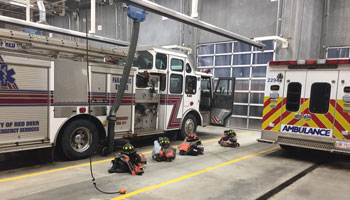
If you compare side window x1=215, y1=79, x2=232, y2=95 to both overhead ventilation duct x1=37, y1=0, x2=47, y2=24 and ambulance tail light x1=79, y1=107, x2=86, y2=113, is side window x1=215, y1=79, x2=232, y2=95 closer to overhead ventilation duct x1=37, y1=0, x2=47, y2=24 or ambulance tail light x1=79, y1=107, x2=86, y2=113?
ambulance tail light x1=79, y1=107, x2=86, y2=113

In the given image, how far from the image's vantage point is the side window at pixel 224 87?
425 inches

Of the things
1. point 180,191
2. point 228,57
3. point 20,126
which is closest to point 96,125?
point 20,126

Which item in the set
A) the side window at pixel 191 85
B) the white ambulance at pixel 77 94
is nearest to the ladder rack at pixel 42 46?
the white ambulance at pixel 77 94

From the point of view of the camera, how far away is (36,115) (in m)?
5.71

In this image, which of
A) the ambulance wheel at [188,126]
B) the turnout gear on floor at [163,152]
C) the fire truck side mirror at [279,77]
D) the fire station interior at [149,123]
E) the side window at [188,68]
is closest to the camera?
the fire station interior at [149,123]

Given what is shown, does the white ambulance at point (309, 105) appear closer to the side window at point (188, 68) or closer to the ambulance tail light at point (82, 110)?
the side window at point (188, 68)

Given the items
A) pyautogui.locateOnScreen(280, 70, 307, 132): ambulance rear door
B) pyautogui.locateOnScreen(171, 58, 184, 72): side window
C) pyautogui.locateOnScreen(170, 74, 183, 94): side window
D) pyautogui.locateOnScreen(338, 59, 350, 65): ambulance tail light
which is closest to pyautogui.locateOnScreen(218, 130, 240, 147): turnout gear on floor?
pyautogui.locateOnScreen(280, 70, 307, 132): ambulance rear door

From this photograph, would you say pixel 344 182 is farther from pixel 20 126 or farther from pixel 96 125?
pixel 20 126

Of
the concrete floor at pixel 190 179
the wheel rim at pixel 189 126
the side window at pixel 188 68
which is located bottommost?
the concrete floor at pixel 190 179

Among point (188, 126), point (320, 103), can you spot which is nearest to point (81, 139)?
point (188, 126)

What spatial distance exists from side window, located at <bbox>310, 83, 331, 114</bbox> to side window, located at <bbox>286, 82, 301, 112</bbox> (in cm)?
36

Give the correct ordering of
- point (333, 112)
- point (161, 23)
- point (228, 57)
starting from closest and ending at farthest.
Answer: point (333, 112)
point (228, 57)
point (161, 23)

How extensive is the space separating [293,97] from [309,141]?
130 centimetres

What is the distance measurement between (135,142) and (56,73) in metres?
4.25
